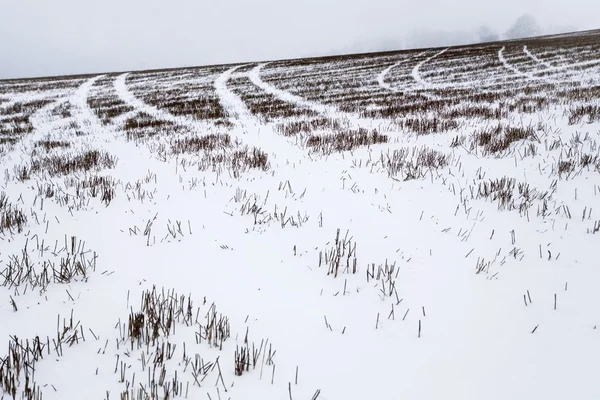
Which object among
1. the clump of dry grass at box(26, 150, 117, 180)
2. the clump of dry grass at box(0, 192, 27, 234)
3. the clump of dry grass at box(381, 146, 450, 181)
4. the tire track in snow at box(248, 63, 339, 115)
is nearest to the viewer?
the clump of dry grass at box(0, 192, 27, 234)

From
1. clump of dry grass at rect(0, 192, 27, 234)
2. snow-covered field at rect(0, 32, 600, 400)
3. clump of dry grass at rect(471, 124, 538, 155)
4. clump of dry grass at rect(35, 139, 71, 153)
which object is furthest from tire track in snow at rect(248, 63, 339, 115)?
clump of dry grass at rect(0, 192, 27, 234)

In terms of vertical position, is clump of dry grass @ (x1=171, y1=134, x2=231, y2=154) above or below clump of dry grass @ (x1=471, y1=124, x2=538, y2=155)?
above

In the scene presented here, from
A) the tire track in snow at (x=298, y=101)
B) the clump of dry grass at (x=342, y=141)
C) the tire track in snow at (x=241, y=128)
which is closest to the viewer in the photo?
the clump of dry grass at (x=342, y=141)

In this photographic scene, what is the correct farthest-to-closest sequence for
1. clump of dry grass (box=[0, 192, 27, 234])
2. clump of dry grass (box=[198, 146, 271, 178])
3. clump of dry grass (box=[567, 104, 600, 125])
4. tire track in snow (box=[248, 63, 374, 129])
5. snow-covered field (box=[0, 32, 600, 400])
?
1. tire track in snow (box=[248, 63, 374, 129])
2. clump of dry grass (box=[567, 104, 600, 125])
3. clump of dry grass (box=[198, 146, 271, 178])
4. clump of dry grass (box=[0, 192, 27, 234])
5. snow-covered field (box=[0, 32, 600, 400])

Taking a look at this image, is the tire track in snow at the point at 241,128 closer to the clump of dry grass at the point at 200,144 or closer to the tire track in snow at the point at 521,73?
the clump of dry grass at the point at 200,144

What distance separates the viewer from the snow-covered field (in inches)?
78.1

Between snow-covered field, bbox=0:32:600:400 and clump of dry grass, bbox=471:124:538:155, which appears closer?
snow-covered field, bbox=0:32:600:400

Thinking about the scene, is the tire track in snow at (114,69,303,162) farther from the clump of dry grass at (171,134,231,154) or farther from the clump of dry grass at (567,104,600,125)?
the clump of dry grass at (567,104,600,125)

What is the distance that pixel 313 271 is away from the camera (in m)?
3.12

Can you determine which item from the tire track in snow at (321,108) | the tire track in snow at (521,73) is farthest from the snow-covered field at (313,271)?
the tire track in snow at (521,73)

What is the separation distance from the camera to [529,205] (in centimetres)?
409

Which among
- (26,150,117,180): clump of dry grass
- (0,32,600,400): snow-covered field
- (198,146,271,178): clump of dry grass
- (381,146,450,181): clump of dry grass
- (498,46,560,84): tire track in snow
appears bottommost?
(0,32,600,400): snow-covered field

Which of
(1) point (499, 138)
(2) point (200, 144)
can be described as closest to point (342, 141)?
(1) point (499, 138)

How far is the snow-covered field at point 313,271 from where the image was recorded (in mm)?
1984
